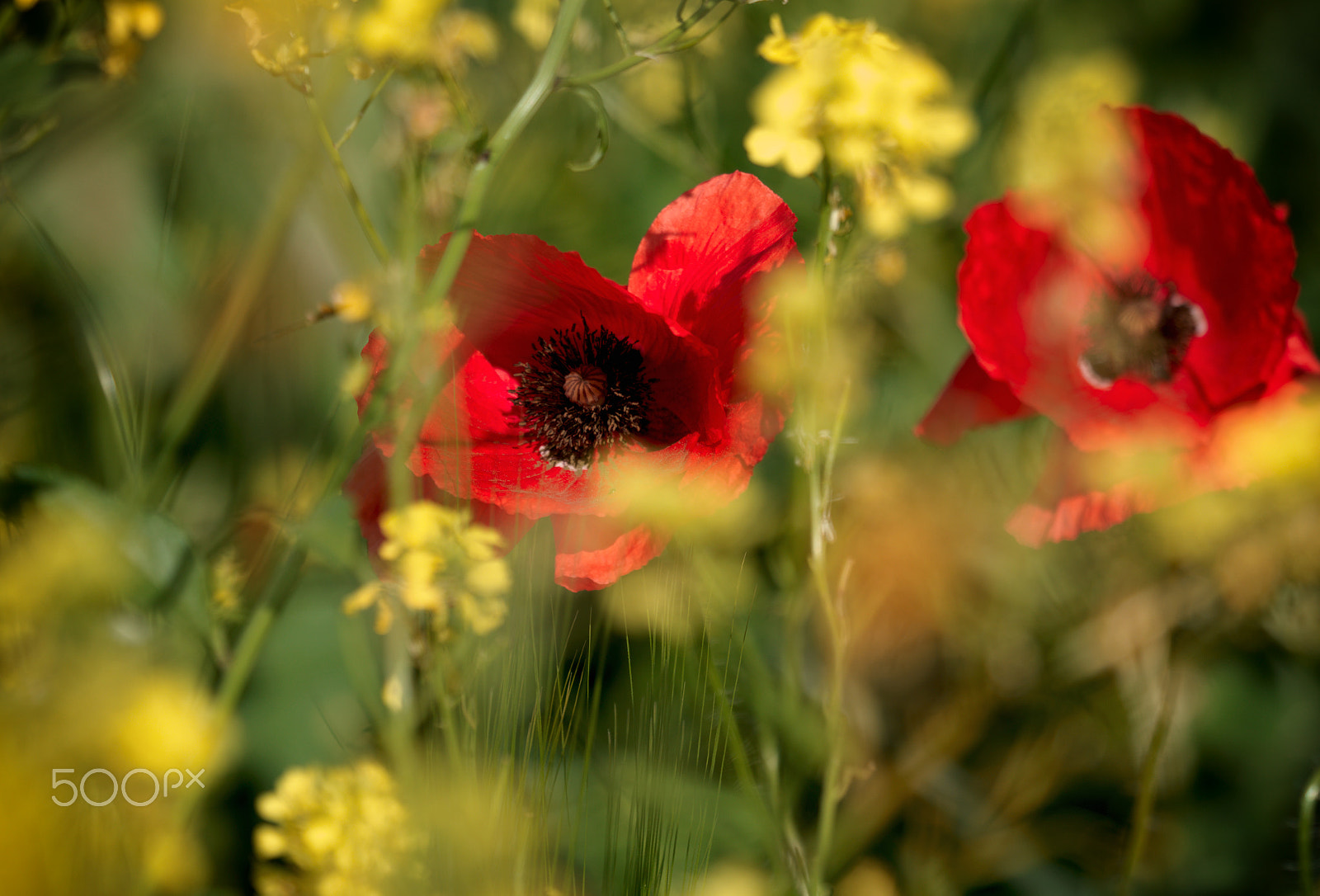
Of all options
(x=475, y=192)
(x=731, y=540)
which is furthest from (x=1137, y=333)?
(x=475, y=192)

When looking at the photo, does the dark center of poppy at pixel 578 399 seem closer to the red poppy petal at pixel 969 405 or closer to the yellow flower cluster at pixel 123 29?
the red poppy petal at pixel 969 405

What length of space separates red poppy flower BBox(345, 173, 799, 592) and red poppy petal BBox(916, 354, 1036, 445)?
11 centimetres

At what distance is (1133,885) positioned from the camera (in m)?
0.49

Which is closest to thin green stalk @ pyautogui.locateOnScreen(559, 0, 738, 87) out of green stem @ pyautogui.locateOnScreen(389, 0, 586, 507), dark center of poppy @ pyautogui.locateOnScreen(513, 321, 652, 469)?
green stem @ pyautogui.locateOnScreen(389, 0, 586, 507)

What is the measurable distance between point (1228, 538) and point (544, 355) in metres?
0.35

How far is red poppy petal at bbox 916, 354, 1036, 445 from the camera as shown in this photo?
1.23 ft

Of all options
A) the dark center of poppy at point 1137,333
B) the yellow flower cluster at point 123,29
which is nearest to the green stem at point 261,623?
the yellow flower cluster at point 123,29

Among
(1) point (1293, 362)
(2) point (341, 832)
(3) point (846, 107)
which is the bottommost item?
(2) point (341, 832)

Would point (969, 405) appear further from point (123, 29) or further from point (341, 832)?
point (123, 29)

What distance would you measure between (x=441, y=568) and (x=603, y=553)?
0.05 metres

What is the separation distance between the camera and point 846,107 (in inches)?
10.9

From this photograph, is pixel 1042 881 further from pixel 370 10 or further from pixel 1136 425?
pixel 370 10

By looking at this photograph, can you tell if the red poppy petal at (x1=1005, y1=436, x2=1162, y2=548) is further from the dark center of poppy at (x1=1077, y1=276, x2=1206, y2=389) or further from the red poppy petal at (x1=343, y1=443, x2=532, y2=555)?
the red poppy petal at (x1=343, y1=443, x2=532, y2=555)

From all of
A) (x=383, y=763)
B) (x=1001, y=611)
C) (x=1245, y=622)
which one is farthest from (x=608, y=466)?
(x=1245, y=622)
